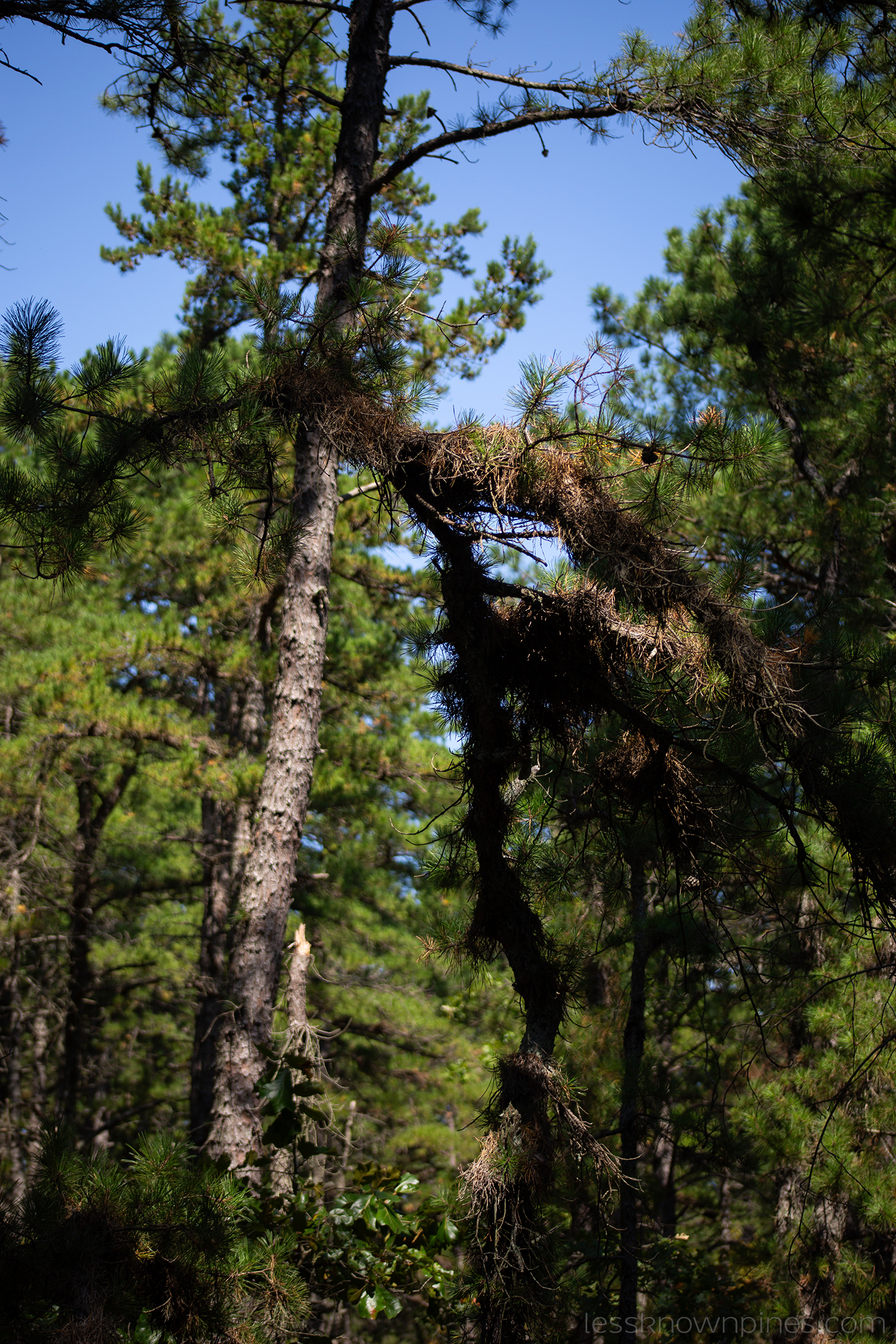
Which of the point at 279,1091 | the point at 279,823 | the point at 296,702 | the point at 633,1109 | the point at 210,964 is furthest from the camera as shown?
the point at 210,964

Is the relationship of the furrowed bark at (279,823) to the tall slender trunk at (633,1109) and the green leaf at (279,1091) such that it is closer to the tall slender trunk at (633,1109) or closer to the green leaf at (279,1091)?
the green leaf at (279,1091)

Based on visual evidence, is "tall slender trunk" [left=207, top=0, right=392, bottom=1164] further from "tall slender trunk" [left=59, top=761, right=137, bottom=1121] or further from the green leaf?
"tall slender trunk" [left=59, top=761, right=137, bottom=1121]

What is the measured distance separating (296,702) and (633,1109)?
2803 millimetres

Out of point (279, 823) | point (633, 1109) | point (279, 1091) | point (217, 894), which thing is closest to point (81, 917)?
point (217, 894)

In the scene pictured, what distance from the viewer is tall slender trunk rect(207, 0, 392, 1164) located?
375cm

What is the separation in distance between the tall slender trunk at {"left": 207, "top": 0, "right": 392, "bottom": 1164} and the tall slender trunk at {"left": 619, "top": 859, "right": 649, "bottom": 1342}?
1.66m

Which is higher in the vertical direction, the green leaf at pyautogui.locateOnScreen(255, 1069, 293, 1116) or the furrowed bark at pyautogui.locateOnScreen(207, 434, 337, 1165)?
the furrowed bark at pyautogui.locateOnScreen(207, 434, 337, 1165)

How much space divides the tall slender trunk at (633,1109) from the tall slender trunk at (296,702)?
5.45ft

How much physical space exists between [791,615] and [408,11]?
4.47 m

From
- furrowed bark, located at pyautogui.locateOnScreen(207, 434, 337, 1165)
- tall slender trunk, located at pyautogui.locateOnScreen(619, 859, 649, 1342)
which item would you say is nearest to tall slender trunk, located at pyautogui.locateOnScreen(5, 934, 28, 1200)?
furrowed bark, located at pyautogui.locateOnScreen(207, 434, 337, 1165)

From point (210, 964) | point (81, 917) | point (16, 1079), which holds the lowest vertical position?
point (16, 1079)

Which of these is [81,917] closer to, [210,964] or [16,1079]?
[210,964]

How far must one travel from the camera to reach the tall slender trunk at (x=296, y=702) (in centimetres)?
375

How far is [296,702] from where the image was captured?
4.26m
